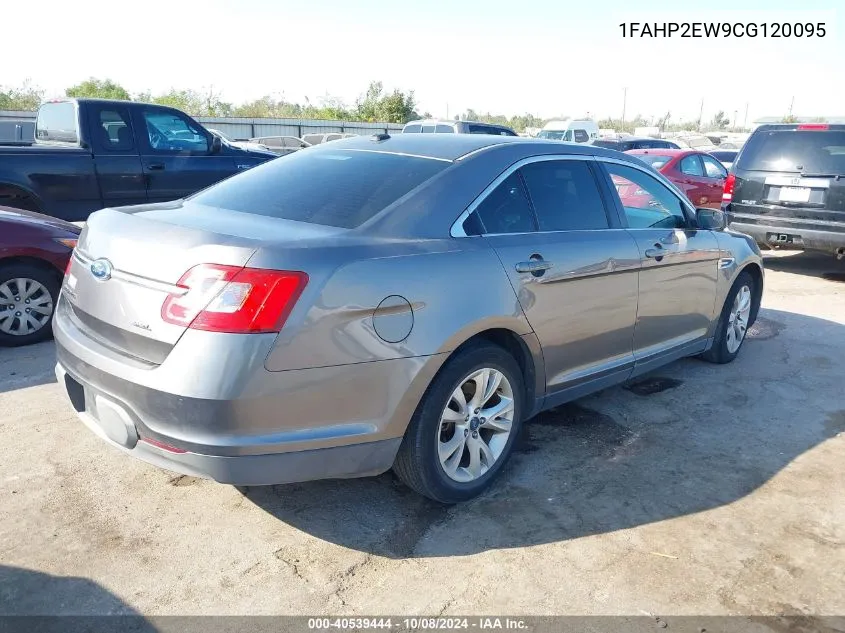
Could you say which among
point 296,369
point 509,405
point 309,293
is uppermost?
point 309,293

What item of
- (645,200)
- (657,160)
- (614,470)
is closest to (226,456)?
(614,470)

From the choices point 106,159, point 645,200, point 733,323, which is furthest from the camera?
point 106,159

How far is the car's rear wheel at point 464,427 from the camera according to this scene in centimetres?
302

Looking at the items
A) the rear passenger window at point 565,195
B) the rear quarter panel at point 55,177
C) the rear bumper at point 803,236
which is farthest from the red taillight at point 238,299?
the rear bumper at point 803,236

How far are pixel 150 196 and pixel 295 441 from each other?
633 centimetres

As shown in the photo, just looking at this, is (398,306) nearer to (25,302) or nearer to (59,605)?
(59,605)

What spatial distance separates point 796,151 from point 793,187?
0.43 metres

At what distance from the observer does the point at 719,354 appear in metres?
5.39

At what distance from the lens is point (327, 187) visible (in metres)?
3.36

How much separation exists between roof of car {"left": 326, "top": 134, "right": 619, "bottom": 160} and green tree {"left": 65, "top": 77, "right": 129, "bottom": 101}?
37.5 meters

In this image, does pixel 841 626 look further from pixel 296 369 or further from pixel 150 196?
pixel 150 196

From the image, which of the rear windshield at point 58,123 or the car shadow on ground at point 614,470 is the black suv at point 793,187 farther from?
the rear windshield at point 58,123

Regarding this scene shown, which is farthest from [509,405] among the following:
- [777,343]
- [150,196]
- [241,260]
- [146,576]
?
[150,196]

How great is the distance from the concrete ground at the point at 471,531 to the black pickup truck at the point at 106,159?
365 cm
